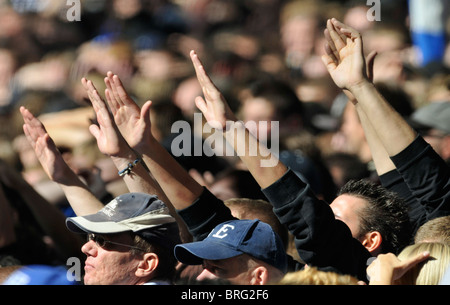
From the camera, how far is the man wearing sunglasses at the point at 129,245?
10.5 feet

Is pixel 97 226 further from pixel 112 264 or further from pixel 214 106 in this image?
pixel 214 106

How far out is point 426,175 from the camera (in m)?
3.52

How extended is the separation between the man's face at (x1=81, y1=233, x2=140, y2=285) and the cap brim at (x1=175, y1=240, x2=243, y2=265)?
8.2 inches

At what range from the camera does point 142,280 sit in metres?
3.22

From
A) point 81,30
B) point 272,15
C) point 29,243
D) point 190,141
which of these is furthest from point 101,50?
point 29,243

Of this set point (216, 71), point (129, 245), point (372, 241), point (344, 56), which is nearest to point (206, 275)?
point (129, 245)

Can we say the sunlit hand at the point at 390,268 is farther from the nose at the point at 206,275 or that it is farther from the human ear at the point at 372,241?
the human ear at the point at 372,241

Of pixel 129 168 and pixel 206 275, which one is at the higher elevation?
pixel 129 168

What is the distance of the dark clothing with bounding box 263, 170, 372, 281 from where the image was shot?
3.16m

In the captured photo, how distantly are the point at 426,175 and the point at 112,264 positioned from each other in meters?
1.35

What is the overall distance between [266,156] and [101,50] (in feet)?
13.8

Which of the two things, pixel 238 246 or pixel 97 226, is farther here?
pixel 97 226

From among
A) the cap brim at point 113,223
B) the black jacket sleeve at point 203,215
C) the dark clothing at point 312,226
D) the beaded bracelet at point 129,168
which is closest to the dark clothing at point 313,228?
the dark clothing at point 312,226

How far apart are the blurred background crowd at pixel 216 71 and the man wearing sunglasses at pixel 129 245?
1.02m
